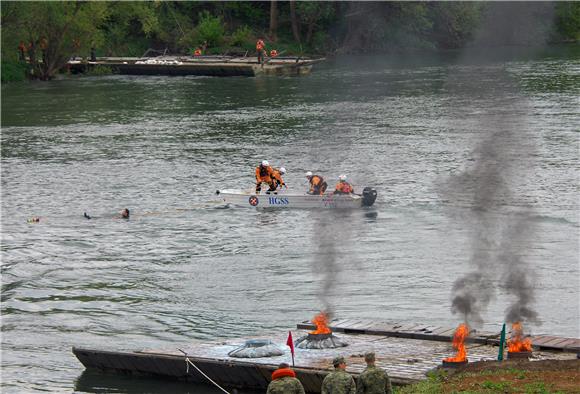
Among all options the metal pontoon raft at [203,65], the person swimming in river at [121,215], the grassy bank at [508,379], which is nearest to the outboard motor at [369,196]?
the person swimming in river at [121,215]

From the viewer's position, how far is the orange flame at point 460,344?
26.6 metres

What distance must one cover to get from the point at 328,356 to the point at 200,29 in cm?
9779

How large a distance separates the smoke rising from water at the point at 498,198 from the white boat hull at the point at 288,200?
4.79 m

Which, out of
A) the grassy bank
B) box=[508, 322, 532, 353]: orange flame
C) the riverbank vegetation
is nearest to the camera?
the grassy bank

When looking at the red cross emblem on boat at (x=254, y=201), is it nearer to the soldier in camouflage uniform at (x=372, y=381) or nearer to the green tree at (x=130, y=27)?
the soldier in camouflage uniform at (x=372, y=381)

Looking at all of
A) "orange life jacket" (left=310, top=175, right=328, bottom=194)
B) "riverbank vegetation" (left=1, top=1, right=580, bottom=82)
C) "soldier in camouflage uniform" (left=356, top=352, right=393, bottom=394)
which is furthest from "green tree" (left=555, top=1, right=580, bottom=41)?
"riverbank vegetation" (left=1, top=1, right=580, bottom=82)

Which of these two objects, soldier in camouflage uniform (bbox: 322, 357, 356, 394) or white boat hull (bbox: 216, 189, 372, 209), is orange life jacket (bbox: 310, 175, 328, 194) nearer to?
white boat hull (bbox: 216, 189, 372, 209)

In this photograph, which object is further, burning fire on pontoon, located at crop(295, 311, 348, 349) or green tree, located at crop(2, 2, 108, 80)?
green tree, located at crop(2, 2, 108, 80)

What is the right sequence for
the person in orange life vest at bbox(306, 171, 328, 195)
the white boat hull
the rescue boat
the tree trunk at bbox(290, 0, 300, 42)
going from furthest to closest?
the tree trunk at bbox(290, 0, 300, 42)
the person in orange life vest at bbox(306, 171, 328, 195)
the white boat hull
the rescue boat

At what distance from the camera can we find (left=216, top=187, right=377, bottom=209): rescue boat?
5228 cm

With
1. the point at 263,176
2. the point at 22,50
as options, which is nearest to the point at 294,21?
the point at 22,50

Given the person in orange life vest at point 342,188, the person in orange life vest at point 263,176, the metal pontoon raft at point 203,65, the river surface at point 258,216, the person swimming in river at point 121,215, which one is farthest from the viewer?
the metal pontoon raft at point 203,65

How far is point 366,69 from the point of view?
106 m

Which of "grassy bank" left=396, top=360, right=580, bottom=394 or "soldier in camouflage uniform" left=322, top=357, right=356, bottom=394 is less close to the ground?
"soldier in camouflage uniform" left=322, top=357, right=356, bottom=394
